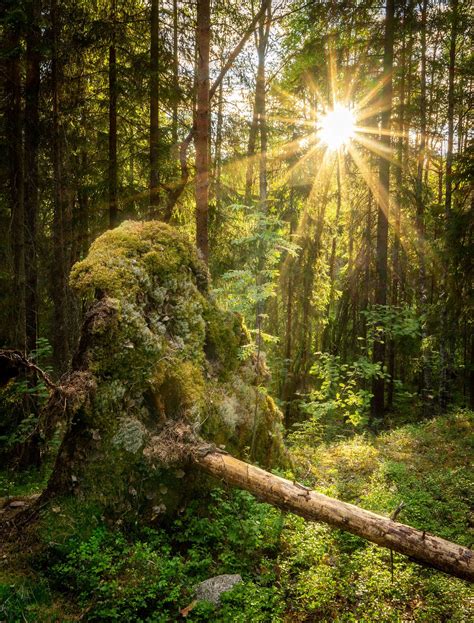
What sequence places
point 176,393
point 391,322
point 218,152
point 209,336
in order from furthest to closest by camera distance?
point 218,152 < point 391,322 < point 209,336 < point 176,393

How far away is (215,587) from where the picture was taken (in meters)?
4.07

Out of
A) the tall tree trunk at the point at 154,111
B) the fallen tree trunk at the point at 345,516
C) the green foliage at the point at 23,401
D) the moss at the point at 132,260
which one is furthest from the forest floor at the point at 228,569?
the tall tree trunk at the point at 154,111

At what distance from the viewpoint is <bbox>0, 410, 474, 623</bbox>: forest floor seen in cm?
378

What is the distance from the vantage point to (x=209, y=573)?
4352mm

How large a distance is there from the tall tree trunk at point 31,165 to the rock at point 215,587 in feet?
19.6

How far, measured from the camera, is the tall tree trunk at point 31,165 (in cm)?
771

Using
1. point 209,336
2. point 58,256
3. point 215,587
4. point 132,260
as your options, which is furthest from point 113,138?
point 215,587

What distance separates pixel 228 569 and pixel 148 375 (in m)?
2.46

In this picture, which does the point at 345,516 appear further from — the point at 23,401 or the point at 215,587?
the point at 23,401

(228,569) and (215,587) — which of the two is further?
(228,569)

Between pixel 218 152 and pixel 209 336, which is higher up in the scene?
pixel 218 152

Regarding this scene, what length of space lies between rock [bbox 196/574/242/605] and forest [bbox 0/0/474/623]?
2 cm

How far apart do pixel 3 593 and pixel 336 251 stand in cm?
1737

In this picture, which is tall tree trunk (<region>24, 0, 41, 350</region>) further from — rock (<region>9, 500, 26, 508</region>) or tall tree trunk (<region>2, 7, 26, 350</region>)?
rock (<region>9, 500, 26, 508</region>)
